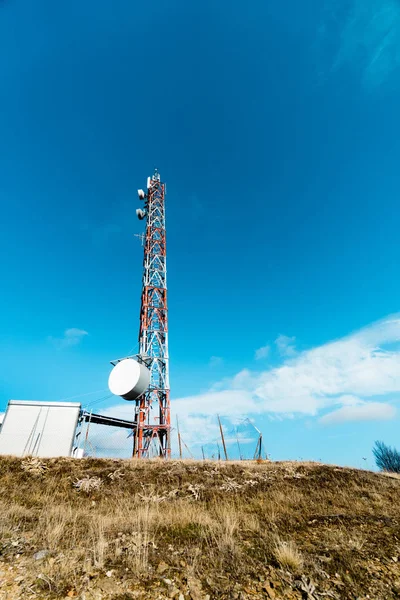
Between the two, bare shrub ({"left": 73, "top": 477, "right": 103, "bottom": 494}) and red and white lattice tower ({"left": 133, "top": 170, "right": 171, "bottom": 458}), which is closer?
bare shrub ({"left": 73, "top": 477, "right": 103, "bottom": 494})

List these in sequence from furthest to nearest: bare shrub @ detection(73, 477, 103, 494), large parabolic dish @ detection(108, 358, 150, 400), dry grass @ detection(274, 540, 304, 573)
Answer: large parabolic dish @ detection(108, 358, 150, 400) < bare shrub @ detection(73, 477, 103, 494) < dry grass @ detection(274, 540, 304, 573)

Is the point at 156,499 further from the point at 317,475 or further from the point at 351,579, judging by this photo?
the point at 317,475

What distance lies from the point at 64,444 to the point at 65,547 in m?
17.1

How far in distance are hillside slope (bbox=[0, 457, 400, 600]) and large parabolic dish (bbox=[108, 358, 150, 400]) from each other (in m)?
12.4

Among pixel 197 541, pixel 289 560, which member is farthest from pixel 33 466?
pixel 289 560

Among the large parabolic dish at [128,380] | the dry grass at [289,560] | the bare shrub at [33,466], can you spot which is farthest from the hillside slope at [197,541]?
the large parabolic dish at [128,380]

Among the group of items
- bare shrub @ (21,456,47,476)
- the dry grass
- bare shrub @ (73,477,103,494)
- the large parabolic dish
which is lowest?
the dry grass

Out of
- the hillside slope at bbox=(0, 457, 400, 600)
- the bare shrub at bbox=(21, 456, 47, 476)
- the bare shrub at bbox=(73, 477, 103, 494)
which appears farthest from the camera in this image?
the bare shrub at bbox=(21, 456, 47, 476)

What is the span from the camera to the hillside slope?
378 cm

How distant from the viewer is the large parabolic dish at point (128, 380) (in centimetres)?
2398

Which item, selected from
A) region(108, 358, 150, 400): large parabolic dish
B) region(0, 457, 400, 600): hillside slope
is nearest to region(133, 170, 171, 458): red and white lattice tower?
region(108, 358, 150, 400): large parabolic dish

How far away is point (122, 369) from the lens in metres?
25.1

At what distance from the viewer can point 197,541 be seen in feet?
17.7

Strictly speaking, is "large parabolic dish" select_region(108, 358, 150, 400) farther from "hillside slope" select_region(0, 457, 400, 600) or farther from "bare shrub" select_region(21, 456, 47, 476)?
"hillside slope" select_region(0, 457, 400, 600)
